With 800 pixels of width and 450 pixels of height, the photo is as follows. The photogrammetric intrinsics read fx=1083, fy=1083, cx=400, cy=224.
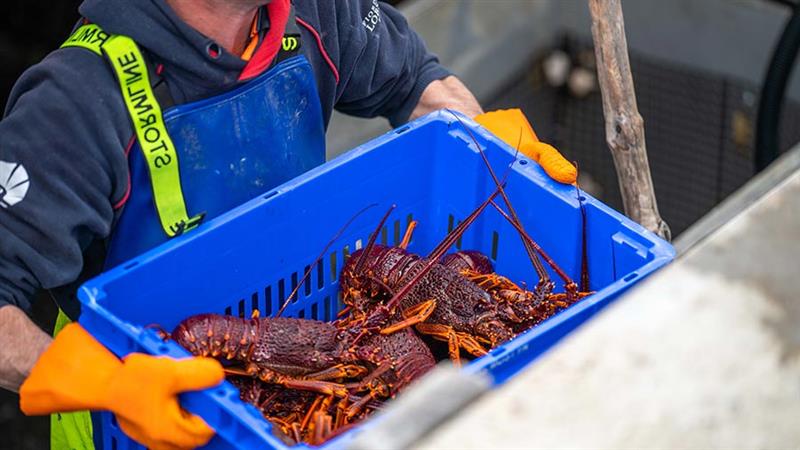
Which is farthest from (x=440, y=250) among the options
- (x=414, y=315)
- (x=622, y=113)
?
(x=622, y=113)

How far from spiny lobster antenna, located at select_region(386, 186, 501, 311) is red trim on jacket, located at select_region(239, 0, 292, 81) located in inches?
22.5

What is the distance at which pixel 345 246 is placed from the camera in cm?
257

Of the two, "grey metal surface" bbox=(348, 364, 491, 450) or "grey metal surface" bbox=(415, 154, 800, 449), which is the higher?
"grey metal surface" bbox=(348, 364, 491, 450)

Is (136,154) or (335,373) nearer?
(136,154)

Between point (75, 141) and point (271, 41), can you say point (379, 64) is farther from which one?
point (75, 141)

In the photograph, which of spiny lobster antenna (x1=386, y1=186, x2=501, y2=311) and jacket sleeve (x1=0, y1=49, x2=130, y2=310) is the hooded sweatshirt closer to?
jacket sleeve (x1=0, y1=49, x2=130, y2=310)

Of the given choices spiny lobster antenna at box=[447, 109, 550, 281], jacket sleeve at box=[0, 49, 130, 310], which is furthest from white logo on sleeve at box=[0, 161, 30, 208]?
spiny lobster antenna at box=[447, 109, 550, 281]

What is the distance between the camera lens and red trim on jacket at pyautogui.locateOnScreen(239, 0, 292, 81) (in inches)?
92.4

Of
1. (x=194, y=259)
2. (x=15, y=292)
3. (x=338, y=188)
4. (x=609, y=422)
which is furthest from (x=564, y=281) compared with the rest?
(x=609, y=422)

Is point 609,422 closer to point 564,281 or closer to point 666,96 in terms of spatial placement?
point 564,281

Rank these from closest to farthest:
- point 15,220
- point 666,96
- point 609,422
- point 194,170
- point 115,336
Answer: point 609,422
point 115,336
point 15,220
point 194,170
point 666,96

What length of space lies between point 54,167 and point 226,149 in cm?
41

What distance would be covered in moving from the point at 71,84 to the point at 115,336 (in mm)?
514

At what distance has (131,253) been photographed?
91.6 inches
